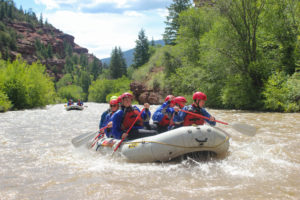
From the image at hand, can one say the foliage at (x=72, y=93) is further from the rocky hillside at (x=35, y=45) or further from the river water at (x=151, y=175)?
the river water at (x=151, y=175)

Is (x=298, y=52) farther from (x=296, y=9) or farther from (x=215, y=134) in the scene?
(x=215, y=134)

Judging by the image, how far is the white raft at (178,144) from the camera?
474cm

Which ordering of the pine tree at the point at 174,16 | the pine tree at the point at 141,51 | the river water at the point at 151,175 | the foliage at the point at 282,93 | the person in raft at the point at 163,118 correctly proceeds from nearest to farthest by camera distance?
the river water at the point at 151,175, the person in raft at the point at 163,118, the foliage at the point at 282,93, the pine tree at the point at 174,16, the pine tree at the point at 141,51

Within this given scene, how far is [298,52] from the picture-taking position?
14203mm

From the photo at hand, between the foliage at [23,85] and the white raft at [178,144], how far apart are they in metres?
20.1

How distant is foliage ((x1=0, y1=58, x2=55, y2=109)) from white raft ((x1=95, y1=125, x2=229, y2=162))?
65.8 feet

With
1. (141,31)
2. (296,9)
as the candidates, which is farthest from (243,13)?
(141,31)

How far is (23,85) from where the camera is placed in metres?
22.6

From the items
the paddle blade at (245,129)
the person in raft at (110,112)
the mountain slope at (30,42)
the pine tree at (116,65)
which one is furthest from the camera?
the mountain slope at (30,42)

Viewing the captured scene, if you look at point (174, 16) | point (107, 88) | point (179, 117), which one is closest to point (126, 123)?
point (179, 117)

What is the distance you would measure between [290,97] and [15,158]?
1194 centimetres

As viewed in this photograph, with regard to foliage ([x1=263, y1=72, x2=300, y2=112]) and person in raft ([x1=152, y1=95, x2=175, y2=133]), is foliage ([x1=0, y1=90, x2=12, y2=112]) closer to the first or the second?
person in raft ([x1=152, y1=95, x2=175, y2=133])

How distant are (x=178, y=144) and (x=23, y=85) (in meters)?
21.2

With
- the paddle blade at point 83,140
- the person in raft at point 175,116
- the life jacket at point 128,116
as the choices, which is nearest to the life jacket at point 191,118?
the person in raft at point 175,116
